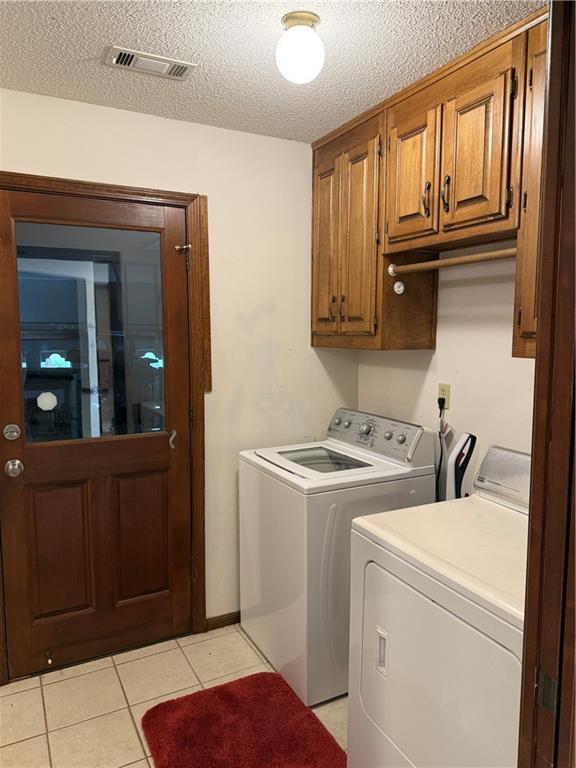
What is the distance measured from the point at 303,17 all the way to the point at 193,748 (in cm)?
249

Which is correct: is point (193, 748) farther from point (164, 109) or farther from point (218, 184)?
point (164, 109)

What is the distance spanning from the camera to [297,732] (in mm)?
2014

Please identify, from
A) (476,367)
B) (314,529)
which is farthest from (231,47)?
(314,529)

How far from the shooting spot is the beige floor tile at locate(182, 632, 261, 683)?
2389mm

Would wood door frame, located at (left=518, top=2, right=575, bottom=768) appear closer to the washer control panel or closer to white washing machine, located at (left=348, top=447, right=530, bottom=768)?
white washing machine, located at (left=348, top=447, right=530, bottom=768)

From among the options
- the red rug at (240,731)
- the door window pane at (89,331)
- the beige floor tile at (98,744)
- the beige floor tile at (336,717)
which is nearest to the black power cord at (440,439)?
the beige floor tile at (336,717)

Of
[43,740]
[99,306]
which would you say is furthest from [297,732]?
[99,306]

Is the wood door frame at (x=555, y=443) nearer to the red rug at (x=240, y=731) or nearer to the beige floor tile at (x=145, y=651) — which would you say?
the red rug at (x=240, y=731)

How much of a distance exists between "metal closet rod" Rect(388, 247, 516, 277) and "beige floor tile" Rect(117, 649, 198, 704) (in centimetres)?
200

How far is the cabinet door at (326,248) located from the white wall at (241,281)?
0.06 m

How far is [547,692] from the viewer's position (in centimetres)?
75

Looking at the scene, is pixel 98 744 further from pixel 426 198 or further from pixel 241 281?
pixel 426 198

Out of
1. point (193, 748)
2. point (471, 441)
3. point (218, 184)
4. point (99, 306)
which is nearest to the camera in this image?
point (193, 748)

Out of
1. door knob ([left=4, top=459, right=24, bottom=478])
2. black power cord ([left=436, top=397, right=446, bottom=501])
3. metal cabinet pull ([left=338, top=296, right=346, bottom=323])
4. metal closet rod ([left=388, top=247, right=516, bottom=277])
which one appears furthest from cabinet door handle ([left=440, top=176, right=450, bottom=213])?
door knob ([left=4, top=459, right=24, bottom=478])
